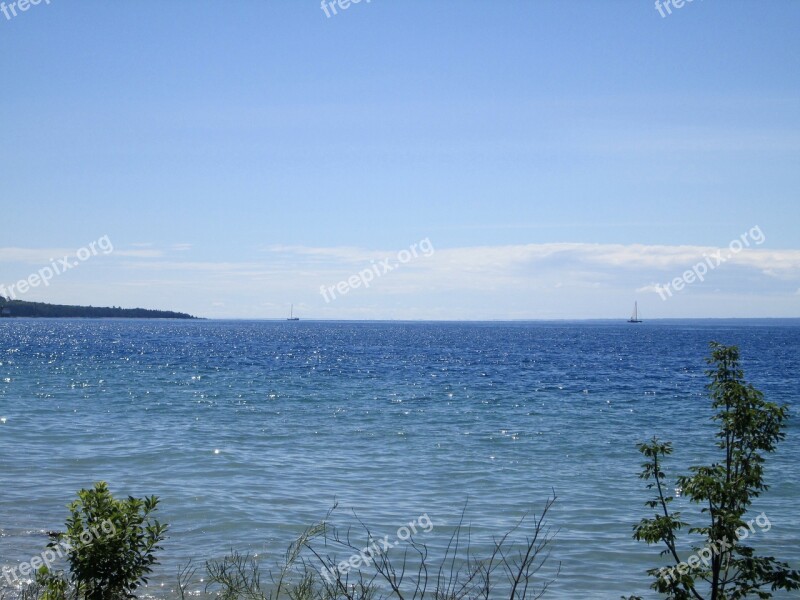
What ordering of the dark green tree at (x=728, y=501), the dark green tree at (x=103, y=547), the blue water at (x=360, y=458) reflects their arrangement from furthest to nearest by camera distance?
the blue water at (x=360, y=458), the dark green tree at (x=728, y=501), the dark green tree at (x=103, y=547)

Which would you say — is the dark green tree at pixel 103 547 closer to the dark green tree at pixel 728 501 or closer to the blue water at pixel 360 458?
the dark green tree at pixel 728 501

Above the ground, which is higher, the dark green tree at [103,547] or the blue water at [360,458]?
the dark green tree at [103,547]

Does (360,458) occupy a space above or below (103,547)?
below

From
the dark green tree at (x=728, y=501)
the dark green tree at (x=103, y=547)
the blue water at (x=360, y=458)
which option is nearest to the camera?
the dark green tree at (x=103, y=547)

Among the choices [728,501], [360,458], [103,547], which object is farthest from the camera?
[360,458]

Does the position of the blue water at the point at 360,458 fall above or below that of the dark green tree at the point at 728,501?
below

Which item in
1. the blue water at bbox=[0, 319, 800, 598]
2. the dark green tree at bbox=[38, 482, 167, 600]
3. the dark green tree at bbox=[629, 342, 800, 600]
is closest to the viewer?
the dark green tree at bbox=[38, 482, 167, 600]

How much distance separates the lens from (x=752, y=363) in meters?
63.0

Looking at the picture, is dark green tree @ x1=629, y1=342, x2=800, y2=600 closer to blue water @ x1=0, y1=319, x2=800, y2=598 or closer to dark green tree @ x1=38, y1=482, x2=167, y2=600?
dark green tree @ x1=38, y1=482, x2=167, y2=600

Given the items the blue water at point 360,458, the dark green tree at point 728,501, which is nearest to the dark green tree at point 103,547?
the dark green tree at point 728,501

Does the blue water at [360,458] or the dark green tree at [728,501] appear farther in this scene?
the blue water at [360,458]

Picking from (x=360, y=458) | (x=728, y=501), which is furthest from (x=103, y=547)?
(x=360, y=458)

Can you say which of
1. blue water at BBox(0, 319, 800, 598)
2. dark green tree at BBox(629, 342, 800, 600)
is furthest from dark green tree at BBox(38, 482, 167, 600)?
blue water at BBox(0, 319, 800, 598)

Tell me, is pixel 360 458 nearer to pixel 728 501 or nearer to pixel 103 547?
pixel 728 501
